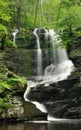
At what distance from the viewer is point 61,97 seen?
22.0 meters

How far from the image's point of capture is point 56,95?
22.0m

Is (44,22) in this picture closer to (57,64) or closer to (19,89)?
(57,64)

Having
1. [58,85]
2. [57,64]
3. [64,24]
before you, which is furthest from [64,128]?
[57,64]

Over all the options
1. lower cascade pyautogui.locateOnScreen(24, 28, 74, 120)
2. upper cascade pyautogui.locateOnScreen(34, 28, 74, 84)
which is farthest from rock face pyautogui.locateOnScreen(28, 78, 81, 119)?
upper cascade pyautogui.locateOnScreen(34, 28, 74, 84)

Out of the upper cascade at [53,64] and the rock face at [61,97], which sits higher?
the upper cascade at [53,64]

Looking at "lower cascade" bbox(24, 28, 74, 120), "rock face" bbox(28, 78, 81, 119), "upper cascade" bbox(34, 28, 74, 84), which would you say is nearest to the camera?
"rock face" bbox(28, 78, 81, 119)

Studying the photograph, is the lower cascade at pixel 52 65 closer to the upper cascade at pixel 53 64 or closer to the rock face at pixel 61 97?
the upper cascade at pixel 53 64

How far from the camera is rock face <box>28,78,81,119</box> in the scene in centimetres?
2022

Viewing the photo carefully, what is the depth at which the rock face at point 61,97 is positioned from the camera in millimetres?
20222

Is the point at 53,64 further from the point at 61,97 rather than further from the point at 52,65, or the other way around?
the point at 61,97

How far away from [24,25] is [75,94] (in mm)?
25470

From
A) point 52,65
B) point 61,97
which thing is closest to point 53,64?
point 52,65

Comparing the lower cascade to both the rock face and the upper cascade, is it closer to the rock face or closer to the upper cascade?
the upper cascade

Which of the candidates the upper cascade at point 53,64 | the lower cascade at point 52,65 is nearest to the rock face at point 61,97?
the lower cascade at point 52,65
